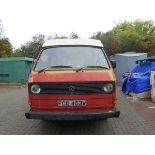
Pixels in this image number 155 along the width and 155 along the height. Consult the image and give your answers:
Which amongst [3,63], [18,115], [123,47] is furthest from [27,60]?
[123,47]

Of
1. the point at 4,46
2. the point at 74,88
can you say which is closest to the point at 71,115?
the point at 74,88

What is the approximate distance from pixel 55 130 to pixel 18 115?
2.82m

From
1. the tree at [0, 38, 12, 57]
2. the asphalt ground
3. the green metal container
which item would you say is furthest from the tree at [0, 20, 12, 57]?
the asphalt ground

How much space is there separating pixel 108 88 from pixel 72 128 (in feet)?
5.27

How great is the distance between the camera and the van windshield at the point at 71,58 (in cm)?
765

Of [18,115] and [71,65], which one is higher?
[71,65]

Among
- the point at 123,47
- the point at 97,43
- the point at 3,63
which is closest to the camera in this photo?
the point at 97,43

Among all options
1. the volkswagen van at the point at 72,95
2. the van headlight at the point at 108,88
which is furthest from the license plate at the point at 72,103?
the van headlight at the point at 108,88

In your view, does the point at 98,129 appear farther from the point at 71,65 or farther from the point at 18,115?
the point at 18,115

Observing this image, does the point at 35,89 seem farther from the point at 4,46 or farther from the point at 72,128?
the point at 4,46

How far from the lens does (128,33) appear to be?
165 feet

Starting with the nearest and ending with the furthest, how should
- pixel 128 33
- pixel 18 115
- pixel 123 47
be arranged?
pixel 18 115 → pixel 123 47 → pixel 128 33

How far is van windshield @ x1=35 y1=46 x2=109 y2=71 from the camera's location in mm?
7648

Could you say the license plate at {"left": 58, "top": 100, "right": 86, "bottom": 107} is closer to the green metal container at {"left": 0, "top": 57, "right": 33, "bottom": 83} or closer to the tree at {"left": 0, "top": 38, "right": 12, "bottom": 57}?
the green metal container at {"left": 0, "top": 57, "right": 33, "bottom": 83}
